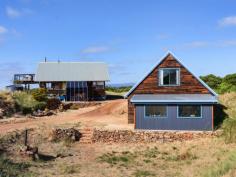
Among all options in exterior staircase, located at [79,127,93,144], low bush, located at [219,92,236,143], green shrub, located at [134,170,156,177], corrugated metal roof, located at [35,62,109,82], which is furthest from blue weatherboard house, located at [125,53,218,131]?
corrugated metal roof, located at [35,62,109,82]

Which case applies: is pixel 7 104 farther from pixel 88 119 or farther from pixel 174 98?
pixel 174 98

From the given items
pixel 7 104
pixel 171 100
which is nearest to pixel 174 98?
pixel 171 100

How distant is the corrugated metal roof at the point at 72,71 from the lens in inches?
2421

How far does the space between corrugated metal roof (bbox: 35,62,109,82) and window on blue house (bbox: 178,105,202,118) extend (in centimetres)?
2768

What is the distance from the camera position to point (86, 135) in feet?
115

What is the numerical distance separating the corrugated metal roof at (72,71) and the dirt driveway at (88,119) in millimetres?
12319

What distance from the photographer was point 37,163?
2641cm

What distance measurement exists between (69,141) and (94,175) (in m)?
10.1

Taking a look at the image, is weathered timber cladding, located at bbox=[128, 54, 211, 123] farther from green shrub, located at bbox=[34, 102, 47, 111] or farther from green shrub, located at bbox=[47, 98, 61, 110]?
green shrub, located at bbox=[47, 98, 61, 110]

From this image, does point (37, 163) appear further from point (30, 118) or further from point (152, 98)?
point (30, 118)

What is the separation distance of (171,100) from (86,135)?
24.9 feet

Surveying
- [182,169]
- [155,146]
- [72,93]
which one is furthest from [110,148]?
[72,93]

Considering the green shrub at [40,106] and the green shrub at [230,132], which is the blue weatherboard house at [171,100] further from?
the green shrub at [40,106]

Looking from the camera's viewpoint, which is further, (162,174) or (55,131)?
(55,131)
